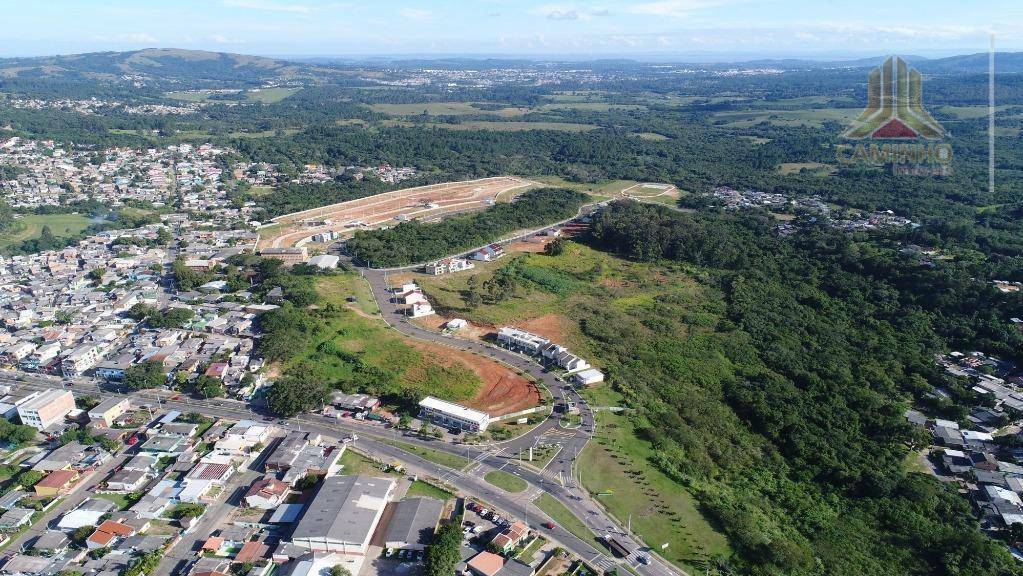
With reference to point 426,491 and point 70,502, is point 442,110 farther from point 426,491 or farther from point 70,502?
point 426,491

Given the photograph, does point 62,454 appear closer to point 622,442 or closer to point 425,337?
point 425,337

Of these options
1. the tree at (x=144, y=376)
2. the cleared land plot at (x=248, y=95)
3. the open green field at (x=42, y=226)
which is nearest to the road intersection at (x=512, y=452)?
the tree at (x=144, y=376)

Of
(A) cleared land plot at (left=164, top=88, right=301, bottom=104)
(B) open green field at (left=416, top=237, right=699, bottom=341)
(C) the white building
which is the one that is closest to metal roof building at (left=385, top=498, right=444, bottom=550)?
(C) the white building

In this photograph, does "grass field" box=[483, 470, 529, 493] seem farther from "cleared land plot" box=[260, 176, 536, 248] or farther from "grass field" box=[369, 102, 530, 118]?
"grass field" box=[369, 102, 530, 118]

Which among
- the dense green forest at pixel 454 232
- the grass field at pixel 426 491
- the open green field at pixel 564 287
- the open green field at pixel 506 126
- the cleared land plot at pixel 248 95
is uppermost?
the cleared land plot at pixel 248 95

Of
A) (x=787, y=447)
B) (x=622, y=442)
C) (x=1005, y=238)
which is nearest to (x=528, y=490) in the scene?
(x=622, y=442)

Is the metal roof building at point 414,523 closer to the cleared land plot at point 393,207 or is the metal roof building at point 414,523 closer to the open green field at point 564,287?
the open green field at point 564,287
